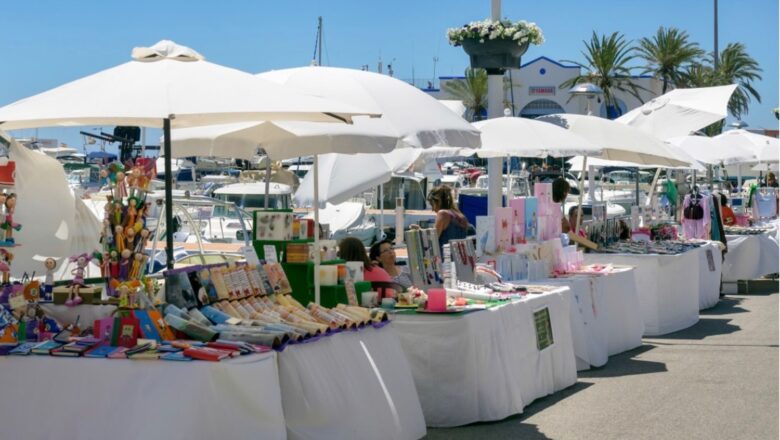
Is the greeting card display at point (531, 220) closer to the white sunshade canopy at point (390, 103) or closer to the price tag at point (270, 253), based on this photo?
the white sunshade canopy at point (390, 103)

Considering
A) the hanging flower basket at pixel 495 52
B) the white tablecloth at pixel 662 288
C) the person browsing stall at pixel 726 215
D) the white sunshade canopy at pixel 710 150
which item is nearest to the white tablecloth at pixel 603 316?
the white tablecloth at pixel 662 288

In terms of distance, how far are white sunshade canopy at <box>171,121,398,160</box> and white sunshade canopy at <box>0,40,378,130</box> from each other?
3.46 ft

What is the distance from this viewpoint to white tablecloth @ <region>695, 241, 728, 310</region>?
52.5ft

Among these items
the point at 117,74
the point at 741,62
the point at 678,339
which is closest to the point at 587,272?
the point at 678,339

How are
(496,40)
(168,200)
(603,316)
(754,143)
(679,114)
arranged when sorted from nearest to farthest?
(168,200) < (603,316) < (496,40) < (679,114) < (754,143)

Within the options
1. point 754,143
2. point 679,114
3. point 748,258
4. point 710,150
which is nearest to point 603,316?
point 679,114

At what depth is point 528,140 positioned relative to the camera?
12.4 m

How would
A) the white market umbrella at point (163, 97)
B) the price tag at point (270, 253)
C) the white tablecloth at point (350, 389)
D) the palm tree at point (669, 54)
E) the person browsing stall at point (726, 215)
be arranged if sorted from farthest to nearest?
the palm tree at point (669, 54), the person browsing stall at point (726, 215), the price tag at point (270, 253), the white market umbrella at point (163, 97), the white tablecloth at point (350, 389)

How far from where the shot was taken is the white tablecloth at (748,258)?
63.4 feet

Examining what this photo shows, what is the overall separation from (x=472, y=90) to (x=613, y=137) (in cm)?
5805

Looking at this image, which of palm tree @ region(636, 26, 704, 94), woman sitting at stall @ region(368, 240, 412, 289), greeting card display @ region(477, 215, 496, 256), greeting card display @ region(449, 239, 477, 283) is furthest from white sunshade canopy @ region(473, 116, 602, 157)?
palm tree @ region(636, 26, 704, 94)

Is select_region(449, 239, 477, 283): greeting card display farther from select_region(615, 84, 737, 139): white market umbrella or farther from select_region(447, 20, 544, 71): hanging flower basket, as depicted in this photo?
select_region(615, 84, 737, 139): white market umbrella

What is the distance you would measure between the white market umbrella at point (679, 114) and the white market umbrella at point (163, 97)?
12.3 metres

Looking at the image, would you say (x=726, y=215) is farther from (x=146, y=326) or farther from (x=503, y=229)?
(x=146, y=326)
